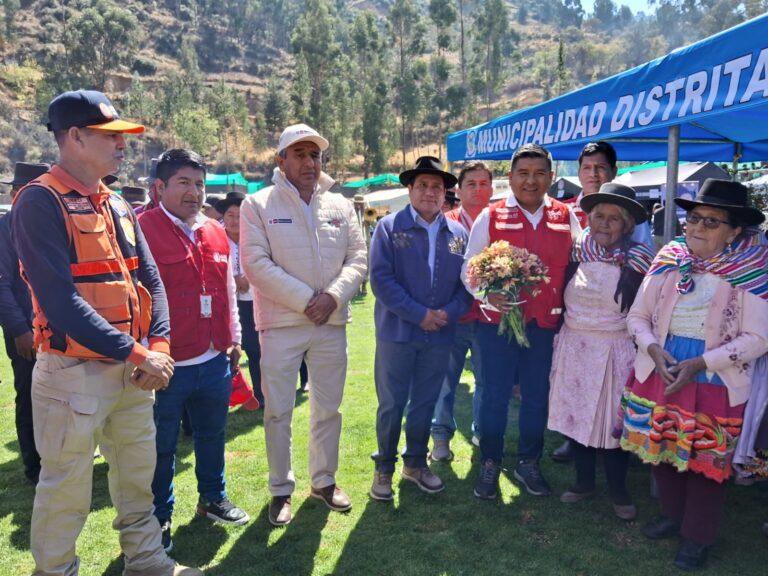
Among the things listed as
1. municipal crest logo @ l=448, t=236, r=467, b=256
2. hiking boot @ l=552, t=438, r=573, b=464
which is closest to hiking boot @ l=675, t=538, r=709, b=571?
hiking boot @ l=552, t=438, r=573, b=464

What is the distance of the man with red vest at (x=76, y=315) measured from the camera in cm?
233

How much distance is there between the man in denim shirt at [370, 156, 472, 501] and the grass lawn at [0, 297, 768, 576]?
0.37 m

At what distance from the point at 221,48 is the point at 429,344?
102 metres

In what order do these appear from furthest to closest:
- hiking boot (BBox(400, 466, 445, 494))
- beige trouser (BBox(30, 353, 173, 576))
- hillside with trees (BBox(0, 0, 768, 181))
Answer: hillside with trees (BBox(0, 0, 768, 181))
hiking boot (BBox(400, 466, 445, 494))
beige trouser (BBox(30, 353, 173, 576))

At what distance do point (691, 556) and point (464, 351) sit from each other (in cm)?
225

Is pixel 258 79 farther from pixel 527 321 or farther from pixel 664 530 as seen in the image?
pixel 664 530

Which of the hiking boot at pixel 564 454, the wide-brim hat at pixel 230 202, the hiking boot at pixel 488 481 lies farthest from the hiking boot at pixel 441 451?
the wide-brim hat at pixel 230 202

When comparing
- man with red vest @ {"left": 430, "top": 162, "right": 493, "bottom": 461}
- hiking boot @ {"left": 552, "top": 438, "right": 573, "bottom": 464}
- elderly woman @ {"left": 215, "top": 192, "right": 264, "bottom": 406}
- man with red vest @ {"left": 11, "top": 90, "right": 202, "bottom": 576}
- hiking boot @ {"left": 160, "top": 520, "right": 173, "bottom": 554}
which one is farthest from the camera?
elderly woman @ {"left": 215, "top": 192, "right": 264, "bottom": 406}

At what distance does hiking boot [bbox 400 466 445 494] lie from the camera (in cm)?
386

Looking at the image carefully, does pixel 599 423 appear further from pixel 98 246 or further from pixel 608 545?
pixel 98 246

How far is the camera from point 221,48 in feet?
305

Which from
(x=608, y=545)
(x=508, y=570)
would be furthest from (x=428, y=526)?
(x=608, y=545)

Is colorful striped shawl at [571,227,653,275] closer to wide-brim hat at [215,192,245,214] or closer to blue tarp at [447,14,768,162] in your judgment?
blue tarp at [447,14,768,162]

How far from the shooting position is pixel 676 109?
3.07m
